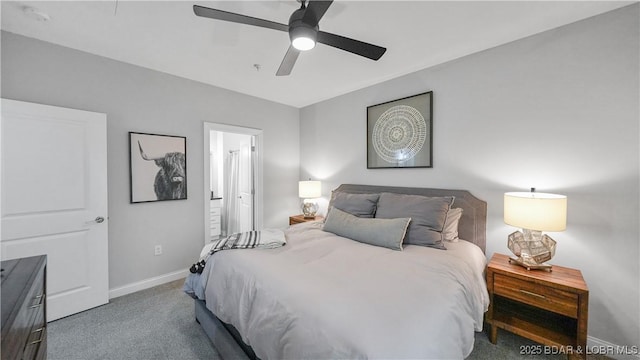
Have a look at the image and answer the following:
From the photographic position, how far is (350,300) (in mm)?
1222

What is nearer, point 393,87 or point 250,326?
point 250,326

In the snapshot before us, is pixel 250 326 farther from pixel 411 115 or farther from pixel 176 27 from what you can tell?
pixel 411 115

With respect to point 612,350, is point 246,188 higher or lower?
higher

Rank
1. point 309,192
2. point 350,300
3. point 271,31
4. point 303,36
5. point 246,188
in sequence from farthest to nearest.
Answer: point 246,188 < point 309,192 < point 271,31 < point 303,36 < point 350,300

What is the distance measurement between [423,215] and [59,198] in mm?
3337

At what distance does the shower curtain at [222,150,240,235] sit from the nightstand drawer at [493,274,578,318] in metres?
4.13

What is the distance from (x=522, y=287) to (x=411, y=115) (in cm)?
193

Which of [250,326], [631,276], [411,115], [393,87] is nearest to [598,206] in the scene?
[631,276]

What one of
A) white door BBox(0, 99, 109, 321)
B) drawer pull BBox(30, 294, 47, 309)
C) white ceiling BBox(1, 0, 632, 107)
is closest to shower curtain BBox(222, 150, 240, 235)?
white ceiling BBox(1, 0, 632, 107)

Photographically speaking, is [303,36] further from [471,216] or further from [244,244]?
[471,216]

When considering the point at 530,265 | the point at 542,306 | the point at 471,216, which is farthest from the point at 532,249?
Result: the point at 471,216

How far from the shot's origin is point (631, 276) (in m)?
1.77

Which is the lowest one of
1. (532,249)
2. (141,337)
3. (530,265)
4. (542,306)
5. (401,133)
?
(141,337)

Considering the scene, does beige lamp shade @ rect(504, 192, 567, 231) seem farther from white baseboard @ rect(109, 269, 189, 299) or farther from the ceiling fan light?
white baseboard @ rect(109, 269, 189, 299)
